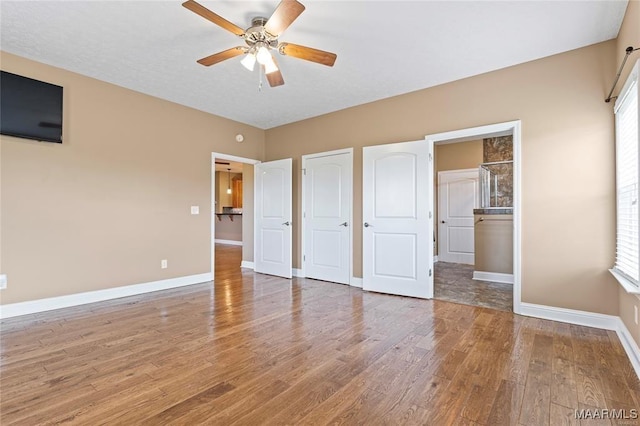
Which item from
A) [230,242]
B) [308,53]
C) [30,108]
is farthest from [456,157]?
Result: [230,242]

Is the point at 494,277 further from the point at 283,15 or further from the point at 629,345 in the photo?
the point at 283,15

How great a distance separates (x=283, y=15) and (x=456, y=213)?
582 cm

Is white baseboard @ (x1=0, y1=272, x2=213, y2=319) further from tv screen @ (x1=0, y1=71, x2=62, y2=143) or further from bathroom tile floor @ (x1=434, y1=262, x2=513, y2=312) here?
bathroom tile floor @ (x1=434, y1=262, x2=513, y2=312)

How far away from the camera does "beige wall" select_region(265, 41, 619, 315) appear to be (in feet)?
9.63

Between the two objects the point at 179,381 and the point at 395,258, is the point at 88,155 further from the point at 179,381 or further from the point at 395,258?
the point at 395,258

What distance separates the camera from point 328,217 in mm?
5055

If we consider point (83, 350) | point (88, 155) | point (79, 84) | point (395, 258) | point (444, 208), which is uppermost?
point (79, 84)

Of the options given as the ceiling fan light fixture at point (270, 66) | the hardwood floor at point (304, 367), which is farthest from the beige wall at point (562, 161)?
the ceiling fan light fixture at point (270, 66)

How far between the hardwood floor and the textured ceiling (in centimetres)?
276

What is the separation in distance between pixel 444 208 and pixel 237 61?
5395mm

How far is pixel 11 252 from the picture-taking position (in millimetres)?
3225

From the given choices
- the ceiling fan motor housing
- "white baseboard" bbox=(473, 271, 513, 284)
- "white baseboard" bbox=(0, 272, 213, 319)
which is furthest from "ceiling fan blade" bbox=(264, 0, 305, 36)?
"white baseboard" bbox=(473, 271, 513, 284)

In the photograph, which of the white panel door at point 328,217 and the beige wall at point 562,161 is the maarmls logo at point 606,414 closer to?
the beige wall at point 562,161

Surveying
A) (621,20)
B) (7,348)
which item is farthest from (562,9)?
(7,348)
